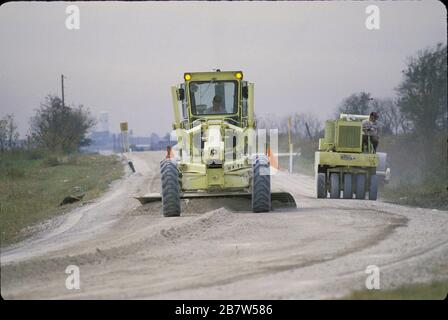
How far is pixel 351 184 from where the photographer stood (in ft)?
72.4

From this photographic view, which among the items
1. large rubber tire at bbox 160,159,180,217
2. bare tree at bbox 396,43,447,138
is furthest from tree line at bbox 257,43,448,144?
large rubber tire at bbox 160,159,180,217

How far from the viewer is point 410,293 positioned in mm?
9477

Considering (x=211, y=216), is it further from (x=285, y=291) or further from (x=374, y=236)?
(x=285, y=291)

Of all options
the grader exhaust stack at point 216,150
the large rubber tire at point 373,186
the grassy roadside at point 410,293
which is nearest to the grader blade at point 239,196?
the grader exhaust stack at point 216,150

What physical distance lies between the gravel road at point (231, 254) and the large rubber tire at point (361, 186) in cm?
322

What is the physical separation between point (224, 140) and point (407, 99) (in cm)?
1801

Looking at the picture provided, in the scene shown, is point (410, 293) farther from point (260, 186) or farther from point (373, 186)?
point (373, 186)

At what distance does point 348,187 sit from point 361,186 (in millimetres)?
375

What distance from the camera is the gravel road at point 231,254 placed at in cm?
966

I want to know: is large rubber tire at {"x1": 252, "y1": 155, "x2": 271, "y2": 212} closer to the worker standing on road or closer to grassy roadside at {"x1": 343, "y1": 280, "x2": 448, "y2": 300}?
the worker standing on road

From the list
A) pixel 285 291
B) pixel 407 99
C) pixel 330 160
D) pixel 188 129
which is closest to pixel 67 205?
pixel 188 129

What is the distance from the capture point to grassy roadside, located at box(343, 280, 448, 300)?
30.1ft

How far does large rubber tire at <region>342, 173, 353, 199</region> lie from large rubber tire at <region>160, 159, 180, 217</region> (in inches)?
249

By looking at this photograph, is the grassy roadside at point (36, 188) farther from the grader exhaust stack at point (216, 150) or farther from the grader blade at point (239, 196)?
the grader exhaust stack at point (216, 150)
